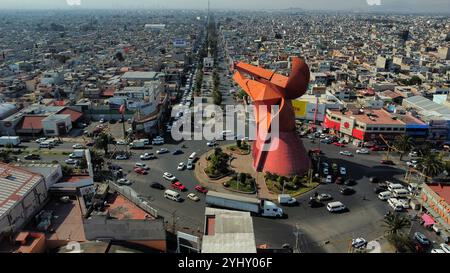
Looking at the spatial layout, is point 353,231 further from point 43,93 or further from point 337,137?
point 43,93

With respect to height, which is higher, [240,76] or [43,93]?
[240,76]

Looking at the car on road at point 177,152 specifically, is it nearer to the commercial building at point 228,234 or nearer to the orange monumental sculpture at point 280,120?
the orange monumental sculpture at point 280,120

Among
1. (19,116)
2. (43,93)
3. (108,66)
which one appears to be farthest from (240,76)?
(108,66)

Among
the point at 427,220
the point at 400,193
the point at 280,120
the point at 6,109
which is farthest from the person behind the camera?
the point at 6,109

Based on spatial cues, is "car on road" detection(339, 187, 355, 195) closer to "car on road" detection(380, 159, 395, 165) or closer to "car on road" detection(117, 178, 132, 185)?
"car on road" detection(380, 159, 395, 165)

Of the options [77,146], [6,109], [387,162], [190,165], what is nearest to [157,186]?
[190,165]


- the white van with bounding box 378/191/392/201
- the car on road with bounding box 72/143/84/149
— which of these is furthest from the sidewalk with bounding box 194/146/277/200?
the car on road with bounding box 72/143/84/149

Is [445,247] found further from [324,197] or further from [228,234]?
[228,234]
